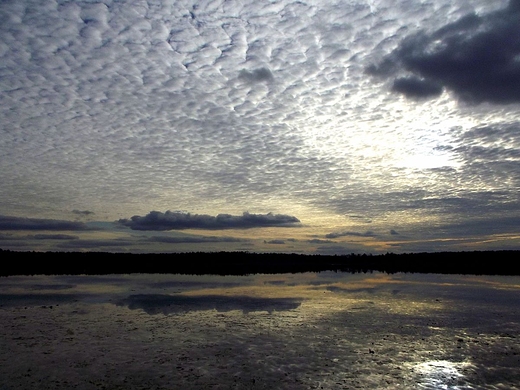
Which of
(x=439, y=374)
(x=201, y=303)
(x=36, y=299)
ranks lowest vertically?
(x=439, y=374)

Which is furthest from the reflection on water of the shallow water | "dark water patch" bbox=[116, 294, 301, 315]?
"dark water patch" bbox=[116, 294, 301, 315]

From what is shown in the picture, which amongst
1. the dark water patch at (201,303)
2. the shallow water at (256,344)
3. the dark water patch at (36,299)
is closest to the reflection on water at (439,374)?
the shallow water at (256,344)

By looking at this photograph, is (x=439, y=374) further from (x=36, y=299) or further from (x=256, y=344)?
(x=36, y=299)

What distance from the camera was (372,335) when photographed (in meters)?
23.4

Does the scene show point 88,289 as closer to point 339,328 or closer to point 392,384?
point 339,328

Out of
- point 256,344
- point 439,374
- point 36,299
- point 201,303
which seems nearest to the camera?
point 439,374

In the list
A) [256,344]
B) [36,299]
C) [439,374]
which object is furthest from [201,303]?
[439,374]

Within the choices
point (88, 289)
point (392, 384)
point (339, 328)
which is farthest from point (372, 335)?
point (88, 289)

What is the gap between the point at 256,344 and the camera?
21016mm

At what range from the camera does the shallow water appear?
1568 centimetres

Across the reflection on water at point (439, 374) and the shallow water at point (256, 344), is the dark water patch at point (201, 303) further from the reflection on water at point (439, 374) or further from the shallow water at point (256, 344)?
the reflection on water at point (439, 374)

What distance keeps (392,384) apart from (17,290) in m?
44.2

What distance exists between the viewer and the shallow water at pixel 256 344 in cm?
1568

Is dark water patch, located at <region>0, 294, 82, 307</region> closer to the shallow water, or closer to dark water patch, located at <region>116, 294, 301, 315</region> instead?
the shallow water
